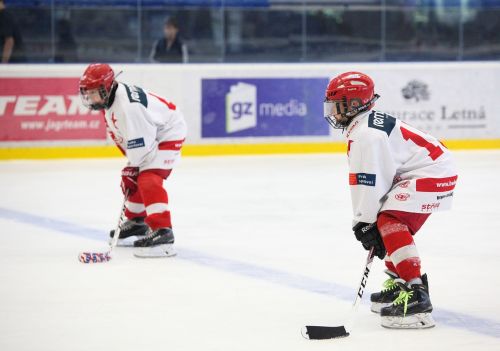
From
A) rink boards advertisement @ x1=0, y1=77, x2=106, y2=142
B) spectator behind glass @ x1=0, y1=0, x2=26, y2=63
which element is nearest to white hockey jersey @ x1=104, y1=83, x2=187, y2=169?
rink boards advertisement @ x1=0, y1=77, x2=106, y2=142

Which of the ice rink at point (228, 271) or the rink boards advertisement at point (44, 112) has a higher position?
the rink boards advertisement at point (44, 112)

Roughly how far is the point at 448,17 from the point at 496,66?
46.3 inches

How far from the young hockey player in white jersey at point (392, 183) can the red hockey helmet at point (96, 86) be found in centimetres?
183

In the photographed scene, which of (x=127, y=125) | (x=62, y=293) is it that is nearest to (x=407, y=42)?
(x=127, y=125)

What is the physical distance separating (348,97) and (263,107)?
22.4 feet

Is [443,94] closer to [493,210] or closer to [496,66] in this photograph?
[496,66]

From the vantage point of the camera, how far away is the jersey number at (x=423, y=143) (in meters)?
4.12

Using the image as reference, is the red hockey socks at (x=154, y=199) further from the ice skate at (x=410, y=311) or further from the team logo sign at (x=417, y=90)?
the team logo sign at (x=417, y=90)

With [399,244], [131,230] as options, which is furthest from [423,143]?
[131,230]

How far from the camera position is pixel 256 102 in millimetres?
10883

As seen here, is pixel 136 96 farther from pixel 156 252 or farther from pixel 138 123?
pixel 156 252

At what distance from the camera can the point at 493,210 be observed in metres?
7.41

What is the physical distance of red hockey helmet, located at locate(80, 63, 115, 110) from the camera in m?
5.59

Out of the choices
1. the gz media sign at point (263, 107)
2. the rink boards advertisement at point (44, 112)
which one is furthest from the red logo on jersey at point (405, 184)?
the gz media sign at point (263, 107)
